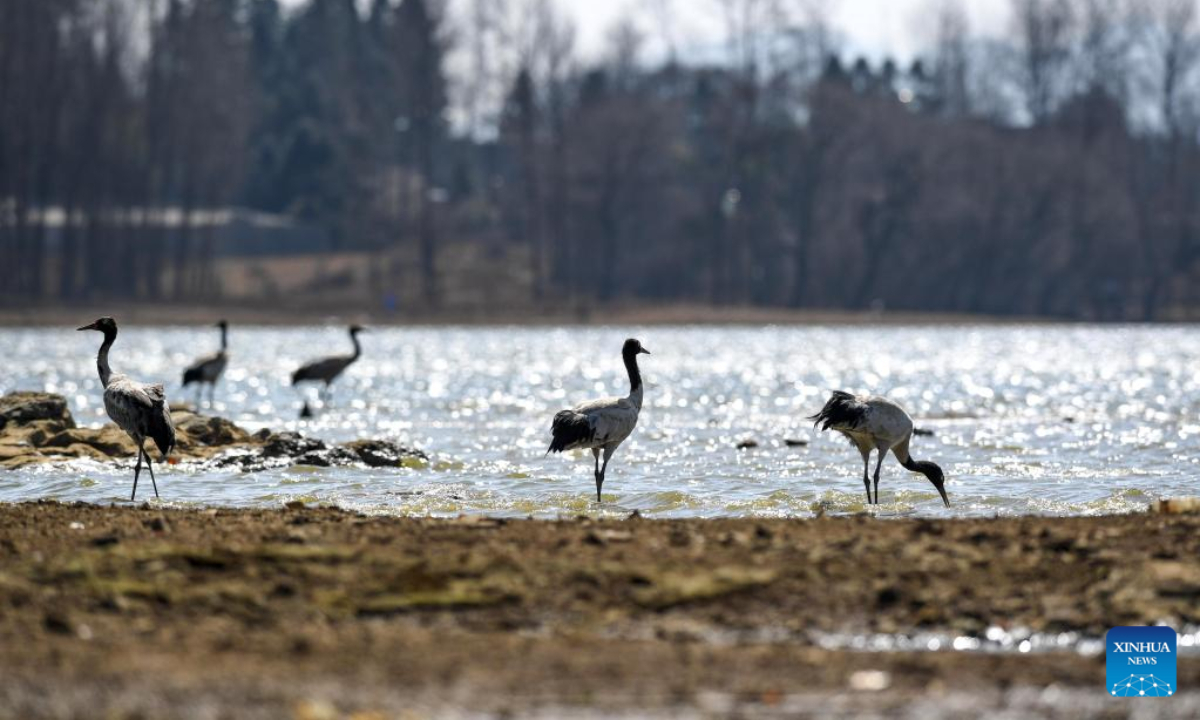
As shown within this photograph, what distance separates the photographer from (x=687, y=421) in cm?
2958

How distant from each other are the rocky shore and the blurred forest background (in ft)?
207

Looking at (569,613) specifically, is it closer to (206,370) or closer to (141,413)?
(141,413)

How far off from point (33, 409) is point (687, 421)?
1089 centimetres

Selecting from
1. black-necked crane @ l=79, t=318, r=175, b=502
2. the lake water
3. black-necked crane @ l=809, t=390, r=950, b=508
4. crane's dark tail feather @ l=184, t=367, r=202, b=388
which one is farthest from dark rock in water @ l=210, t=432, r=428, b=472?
crane's dark tail feather @ l=184, t=367, r=202, b=388

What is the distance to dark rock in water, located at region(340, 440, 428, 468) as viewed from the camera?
2033 centimetres

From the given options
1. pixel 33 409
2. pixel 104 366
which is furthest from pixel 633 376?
pixel 33 409

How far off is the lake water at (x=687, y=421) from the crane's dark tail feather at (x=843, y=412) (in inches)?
30.7

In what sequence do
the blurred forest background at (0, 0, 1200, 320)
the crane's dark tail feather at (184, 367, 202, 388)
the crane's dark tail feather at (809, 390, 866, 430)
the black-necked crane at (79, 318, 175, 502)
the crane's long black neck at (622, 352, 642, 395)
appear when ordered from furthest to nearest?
the blurred forest background at (0, 0, 1200, 320)
the crane's dark tail feather at (184, 367, 202, 388)
the crane's long black neck at (622, 352, 642, 395)
the crane's dark tail feather at (809, 390, 866, 430)
the black-necked crane at (79, 318, 175, 502)

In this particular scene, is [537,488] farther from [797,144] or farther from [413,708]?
[797,144]

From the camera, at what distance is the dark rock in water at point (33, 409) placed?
22.6 m

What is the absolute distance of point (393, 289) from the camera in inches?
3612

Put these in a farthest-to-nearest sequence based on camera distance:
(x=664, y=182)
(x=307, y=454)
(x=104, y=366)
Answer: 1. (x=664, y=182)
2. (x=307, y=454)
3. (x=104, y=366)

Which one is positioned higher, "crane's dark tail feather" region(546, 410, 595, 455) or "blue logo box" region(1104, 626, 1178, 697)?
"crane's dark tail feather" region(546, 410, 595, 455)

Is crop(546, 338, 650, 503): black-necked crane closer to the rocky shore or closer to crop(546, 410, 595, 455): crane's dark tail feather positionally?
crop(546, 410, 595, 455): crane's dark tail feather
